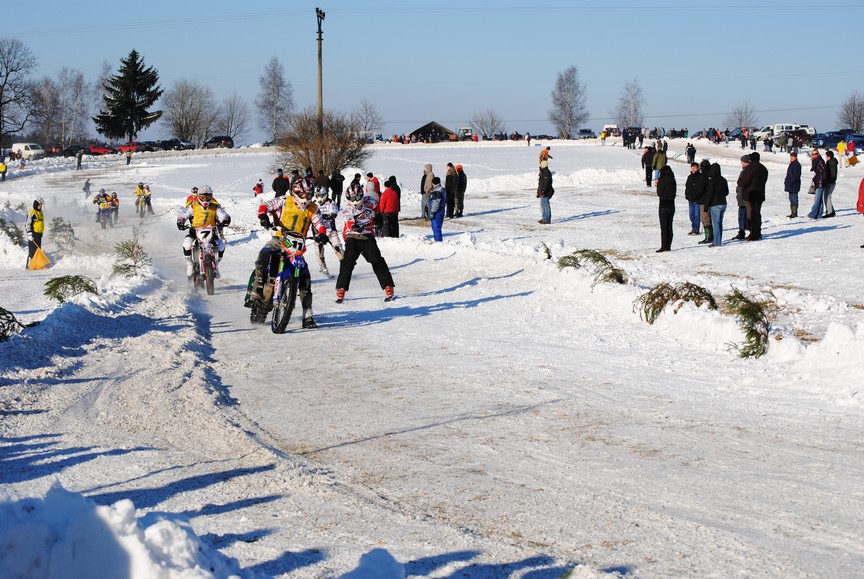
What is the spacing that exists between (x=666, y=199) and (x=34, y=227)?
1750 cm

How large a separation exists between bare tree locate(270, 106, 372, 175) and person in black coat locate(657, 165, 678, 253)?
22.4 metres

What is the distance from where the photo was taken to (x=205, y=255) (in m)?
17.7

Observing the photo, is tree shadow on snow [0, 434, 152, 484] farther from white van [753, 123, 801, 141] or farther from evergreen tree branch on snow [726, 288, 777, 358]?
white van [753, 123, 801, 141]

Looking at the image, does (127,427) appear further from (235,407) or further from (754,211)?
(754,211)

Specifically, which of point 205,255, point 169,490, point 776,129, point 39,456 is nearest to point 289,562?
point 169,490

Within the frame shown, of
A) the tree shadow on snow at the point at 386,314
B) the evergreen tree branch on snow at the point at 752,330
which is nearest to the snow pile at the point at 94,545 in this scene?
the evergreen tree branch on snow at the point at 752,330

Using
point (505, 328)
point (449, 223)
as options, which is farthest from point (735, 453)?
point (449, 223)

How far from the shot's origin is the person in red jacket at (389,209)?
25797 millimetres

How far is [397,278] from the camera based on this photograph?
2034 cm

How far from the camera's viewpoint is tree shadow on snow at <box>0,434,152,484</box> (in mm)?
6316

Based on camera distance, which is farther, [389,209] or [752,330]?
[389,209]

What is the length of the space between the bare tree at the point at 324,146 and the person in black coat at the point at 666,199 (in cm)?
2242

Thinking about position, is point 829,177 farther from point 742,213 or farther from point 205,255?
point 205,255

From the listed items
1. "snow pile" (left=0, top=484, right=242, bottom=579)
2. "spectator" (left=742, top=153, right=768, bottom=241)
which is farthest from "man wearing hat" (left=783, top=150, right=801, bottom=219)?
"snow pile" (left=0, top=484, right=242, bottom=579)
